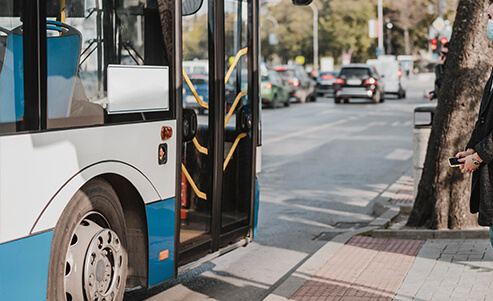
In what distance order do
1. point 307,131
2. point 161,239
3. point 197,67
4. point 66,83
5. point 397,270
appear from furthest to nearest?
point 307,131, point 397,270, point 197,67, point 161,239, point 66,83

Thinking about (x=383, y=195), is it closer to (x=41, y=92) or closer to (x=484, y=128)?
(x=484, y=128)

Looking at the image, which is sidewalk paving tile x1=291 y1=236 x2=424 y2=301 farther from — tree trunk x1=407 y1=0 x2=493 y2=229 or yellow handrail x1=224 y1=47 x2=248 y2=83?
yellow handrail x1=224 y1=47 x2=248 y2=83

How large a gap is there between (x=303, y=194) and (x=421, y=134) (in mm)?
2799

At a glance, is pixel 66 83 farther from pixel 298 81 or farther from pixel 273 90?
pixel 298 81

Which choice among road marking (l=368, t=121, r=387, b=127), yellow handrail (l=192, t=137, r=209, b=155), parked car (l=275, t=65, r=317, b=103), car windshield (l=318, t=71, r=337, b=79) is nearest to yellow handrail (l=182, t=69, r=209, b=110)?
yellow handrail (l=192, t=137, r=209, b=155)

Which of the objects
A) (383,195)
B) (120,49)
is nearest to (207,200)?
(120,49)

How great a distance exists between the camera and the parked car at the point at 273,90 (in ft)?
115

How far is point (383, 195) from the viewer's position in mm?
11680

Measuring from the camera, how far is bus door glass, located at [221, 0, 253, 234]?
21.7 feet

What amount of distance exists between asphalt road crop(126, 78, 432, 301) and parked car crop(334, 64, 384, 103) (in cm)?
1156

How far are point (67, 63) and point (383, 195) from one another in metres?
7.62

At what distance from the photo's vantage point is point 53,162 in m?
4.40

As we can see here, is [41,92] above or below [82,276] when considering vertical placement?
above

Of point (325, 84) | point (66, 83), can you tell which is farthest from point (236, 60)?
point (325, 84)
